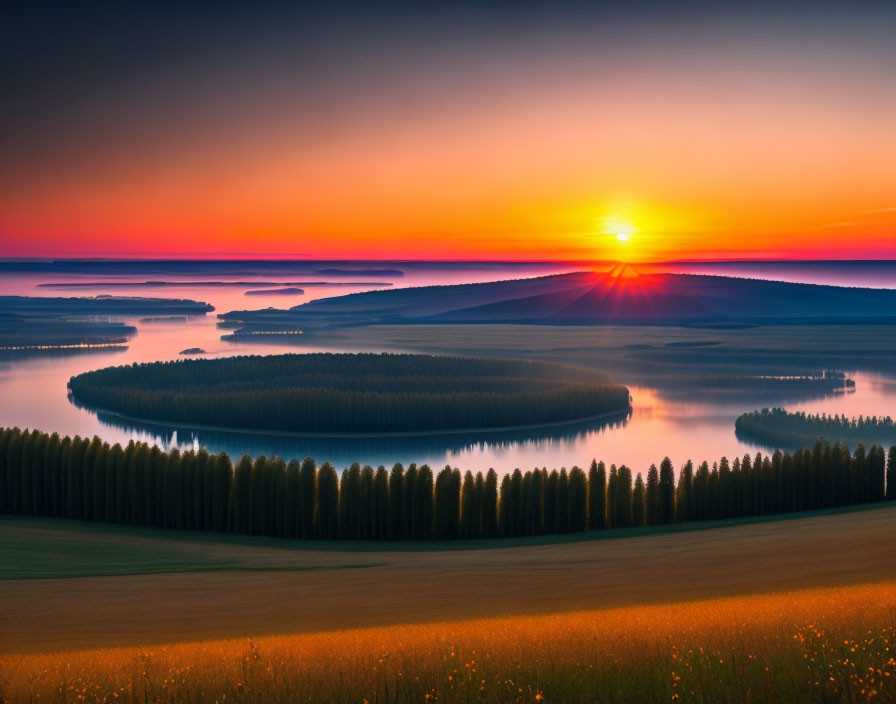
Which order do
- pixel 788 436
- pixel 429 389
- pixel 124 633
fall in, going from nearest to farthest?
pixel 124 633 < pixel 788 436 < pixel 429 389

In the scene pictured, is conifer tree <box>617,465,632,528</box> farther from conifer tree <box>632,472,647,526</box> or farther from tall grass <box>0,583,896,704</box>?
tall grass <box>0,583,896,704</box>

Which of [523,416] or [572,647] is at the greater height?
[572,647]

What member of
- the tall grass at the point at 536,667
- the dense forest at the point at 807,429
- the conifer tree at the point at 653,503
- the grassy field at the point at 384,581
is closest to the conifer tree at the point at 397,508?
the grassy field at the point at 384,581

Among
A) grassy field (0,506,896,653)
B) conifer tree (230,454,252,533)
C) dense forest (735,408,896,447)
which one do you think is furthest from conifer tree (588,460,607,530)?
dense forest (735,408,896,447)

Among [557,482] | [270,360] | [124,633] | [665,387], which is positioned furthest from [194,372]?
[124,633]

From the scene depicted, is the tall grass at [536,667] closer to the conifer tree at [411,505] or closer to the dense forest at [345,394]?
the conifer tree at [411,505]

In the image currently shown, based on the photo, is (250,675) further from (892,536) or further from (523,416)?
(523,416)
